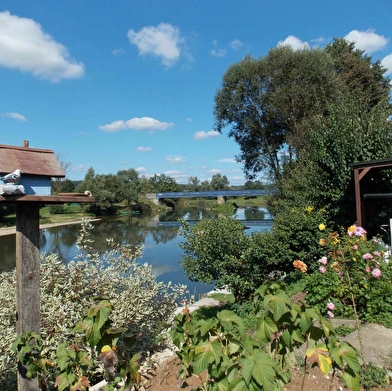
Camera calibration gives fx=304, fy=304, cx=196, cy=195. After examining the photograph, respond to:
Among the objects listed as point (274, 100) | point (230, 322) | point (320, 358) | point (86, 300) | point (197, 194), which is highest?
point (274, 100)

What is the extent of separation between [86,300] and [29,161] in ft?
4.80

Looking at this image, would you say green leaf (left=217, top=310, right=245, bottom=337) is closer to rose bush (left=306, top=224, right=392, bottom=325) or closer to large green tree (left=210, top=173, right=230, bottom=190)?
rose bush (left=306, top=224, right=392, bottom=325)

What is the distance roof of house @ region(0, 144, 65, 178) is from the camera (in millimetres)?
1796

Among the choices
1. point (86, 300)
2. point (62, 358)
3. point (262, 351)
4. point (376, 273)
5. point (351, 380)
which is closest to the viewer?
point (351, 380)

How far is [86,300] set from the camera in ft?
9.13

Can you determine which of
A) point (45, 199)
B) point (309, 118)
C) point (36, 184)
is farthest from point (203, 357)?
point (309, 118)

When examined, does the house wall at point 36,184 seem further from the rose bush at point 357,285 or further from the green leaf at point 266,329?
the rose bush at point 357,285

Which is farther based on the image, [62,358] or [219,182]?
[219,182]

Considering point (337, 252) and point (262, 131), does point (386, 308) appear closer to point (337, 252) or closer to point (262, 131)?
point (337, 252)

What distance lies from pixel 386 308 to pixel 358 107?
5.88 m

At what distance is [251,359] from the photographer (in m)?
1.02

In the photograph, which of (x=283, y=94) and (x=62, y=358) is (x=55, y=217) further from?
(x=62, y=358)

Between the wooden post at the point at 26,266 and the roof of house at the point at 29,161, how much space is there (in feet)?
0.72

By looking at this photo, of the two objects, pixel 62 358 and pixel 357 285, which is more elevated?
pixel 62 358
